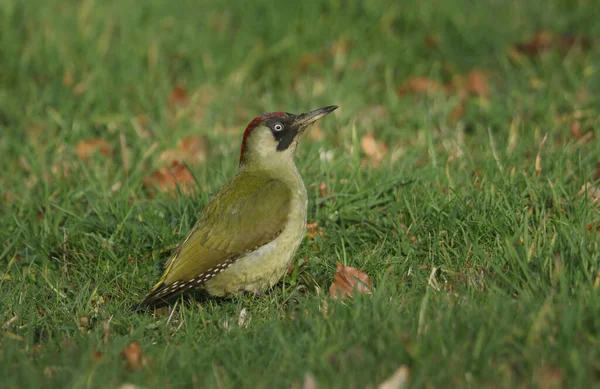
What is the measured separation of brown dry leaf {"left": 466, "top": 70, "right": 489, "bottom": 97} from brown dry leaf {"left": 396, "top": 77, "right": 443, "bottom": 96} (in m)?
0.23

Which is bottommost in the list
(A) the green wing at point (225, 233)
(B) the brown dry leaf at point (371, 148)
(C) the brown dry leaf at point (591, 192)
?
(B) the brown dry leaf at point (371, 148)

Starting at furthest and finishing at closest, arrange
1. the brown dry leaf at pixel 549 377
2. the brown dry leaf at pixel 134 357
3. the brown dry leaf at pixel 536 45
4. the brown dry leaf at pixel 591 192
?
the brown dry leaf at pixel 536 45, the brown dry leaf at pixel 591 192, the brown dry leaf at pixel 134 357, the brown dry leaf at pixel 549 377

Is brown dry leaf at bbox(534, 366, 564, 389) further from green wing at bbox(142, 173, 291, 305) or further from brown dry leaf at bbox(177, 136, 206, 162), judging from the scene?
brown dry leaf at bbox(177, 136, 206, 162)

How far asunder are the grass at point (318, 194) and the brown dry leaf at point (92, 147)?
3.3 inches

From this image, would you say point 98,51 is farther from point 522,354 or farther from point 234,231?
point 522,354

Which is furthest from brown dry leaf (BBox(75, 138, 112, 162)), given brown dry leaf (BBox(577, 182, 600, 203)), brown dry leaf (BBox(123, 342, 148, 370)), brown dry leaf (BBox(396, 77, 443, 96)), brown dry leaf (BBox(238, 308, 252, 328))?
brown dry leaf (BBox(577, 182, 600, 203))

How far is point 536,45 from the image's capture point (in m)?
7.35

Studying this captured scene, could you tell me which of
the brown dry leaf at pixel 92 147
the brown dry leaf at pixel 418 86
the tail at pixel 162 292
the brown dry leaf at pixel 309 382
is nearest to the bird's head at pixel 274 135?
the tail at pixel 162 292

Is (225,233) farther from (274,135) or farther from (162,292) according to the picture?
(274,135)

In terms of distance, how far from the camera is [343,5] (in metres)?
8.05

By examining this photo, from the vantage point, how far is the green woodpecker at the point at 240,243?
14.7 ft

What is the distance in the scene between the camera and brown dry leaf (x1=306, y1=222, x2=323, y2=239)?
197 inches

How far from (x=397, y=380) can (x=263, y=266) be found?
1.54m

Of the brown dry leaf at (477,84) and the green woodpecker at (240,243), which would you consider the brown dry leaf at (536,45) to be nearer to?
the brown dry leaf at (477,84)
